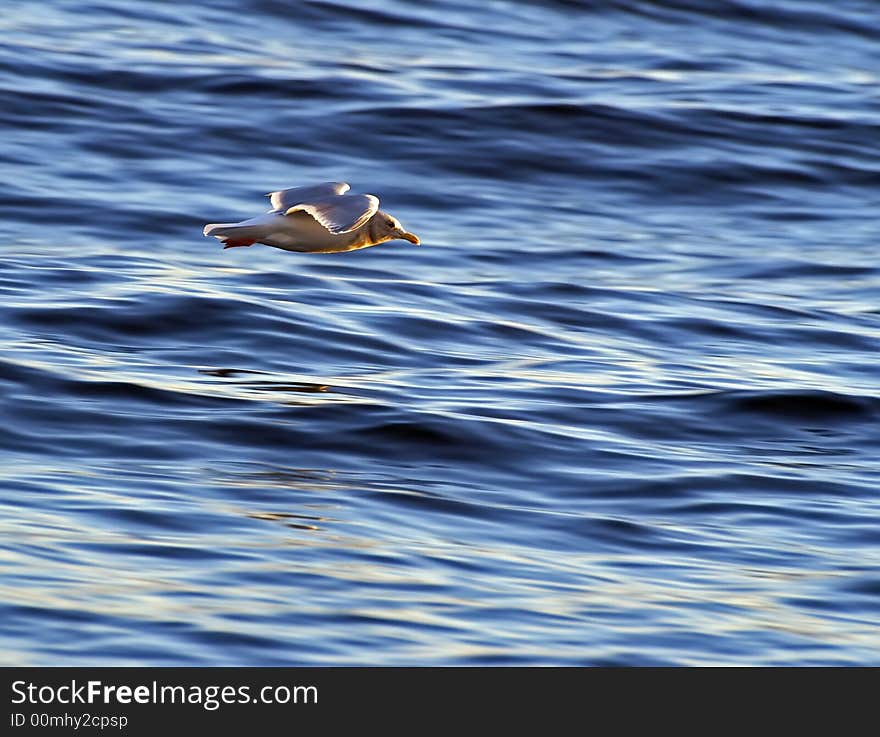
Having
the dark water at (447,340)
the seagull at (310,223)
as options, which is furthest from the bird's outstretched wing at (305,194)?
the dark water at (447,340)

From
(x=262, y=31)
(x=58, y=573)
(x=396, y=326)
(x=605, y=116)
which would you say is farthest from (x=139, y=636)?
(x=262, y=31)

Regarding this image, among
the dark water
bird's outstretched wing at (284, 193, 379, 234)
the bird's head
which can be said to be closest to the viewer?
the dark water

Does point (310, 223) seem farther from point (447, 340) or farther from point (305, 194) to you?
point (447, 340)

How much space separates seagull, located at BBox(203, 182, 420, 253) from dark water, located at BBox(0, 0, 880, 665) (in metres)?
0.62

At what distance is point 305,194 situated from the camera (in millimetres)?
11156

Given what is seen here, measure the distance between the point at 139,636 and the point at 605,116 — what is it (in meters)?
11.9

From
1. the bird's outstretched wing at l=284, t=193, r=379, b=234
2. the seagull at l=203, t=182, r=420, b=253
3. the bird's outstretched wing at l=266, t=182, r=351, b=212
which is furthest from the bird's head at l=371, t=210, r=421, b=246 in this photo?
the bird's outstretched wing at l=284, t=193, r=379, b=234

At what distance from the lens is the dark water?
22.4ft

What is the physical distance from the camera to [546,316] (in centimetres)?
1230

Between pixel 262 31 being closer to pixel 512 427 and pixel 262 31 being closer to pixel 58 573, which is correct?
pixel 512 427

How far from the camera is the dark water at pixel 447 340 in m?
6.81

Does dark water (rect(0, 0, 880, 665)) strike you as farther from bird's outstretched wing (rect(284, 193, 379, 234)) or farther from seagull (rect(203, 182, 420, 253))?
bird's outstretched wing (rect(284, 193, 379, 234))

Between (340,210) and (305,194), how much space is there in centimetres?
63

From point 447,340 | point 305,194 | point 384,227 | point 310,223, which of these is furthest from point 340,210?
point 447,340
